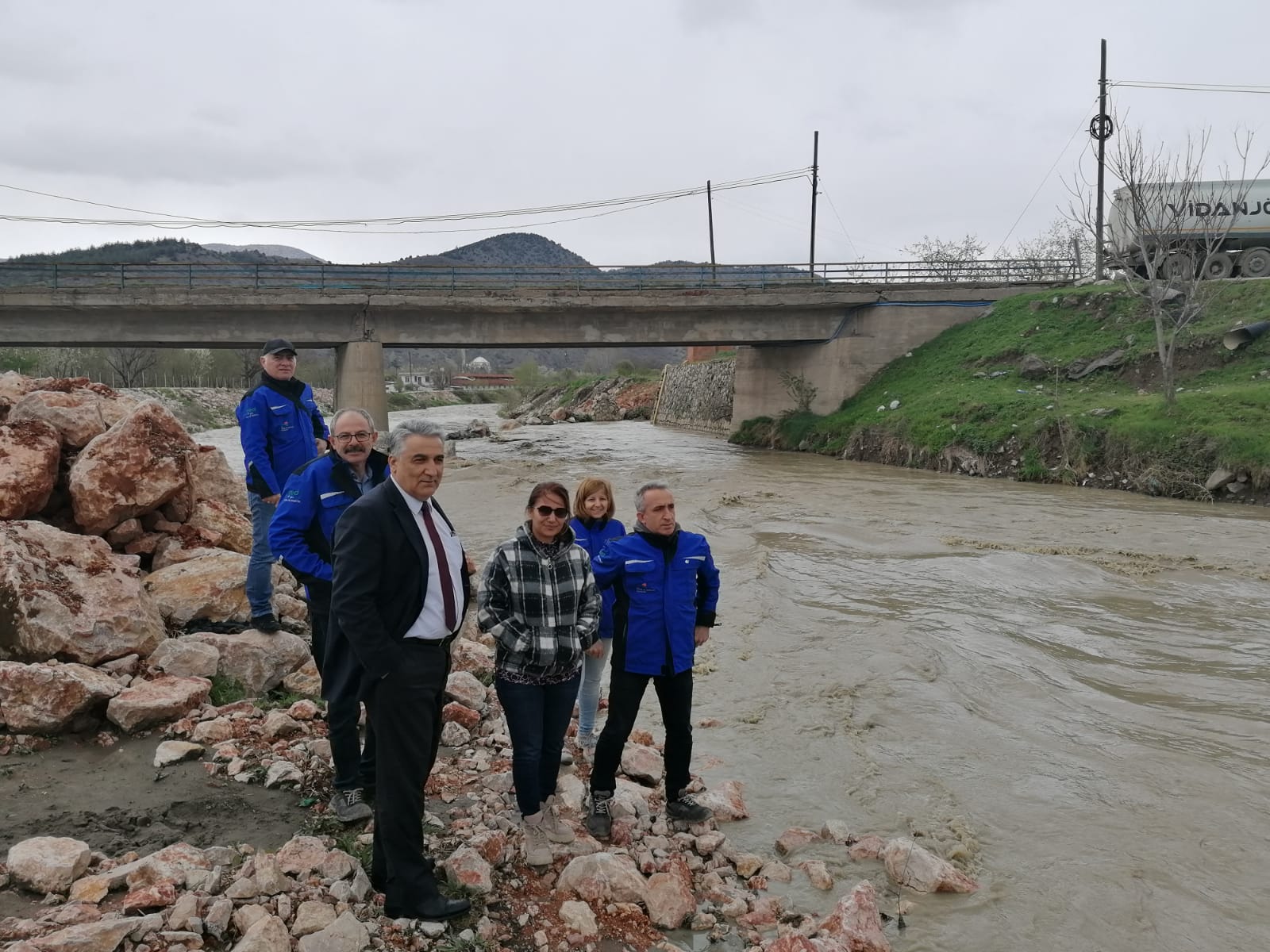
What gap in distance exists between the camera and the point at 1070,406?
19.7m

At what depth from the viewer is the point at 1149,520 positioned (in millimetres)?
13398

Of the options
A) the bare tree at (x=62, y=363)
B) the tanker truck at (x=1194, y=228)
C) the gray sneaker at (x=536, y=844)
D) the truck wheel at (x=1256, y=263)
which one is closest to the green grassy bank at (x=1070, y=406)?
the tanker truck at (x=1194, y=228)

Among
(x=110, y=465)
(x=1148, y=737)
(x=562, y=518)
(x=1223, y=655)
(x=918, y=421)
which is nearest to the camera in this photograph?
(x=562, y=518)

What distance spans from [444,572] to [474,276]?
25.8 m

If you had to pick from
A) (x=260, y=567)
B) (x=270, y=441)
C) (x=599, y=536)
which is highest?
(x=270, y=441)

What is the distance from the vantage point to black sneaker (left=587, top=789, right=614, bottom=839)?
406 cm

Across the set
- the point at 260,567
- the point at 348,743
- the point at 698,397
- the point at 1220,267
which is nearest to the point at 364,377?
the point at 260,567

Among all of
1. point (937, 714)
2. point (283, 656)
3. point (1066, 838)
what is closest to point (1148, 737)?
point (937, 714)

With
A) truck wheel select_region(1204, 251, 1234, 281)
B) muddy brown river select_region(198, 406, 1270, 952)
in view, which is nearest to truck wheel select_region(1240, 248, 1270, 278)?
truck wheel select_region(1204, 251, 1234, 281)

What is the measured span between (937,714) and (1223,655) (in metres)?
3.02

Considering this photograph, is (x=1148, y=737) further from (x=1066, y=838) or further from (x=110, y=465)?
(x=110, y=465)

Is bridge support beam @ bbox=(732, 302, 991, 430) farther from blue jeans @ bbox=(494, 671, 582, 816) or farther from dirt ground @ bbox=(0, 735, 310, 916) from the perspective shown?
dirt ground @ bbox=(0, 735, 310, 916)

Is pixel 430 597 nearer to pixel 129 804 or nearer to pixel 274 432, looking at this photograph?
pixel 129 804

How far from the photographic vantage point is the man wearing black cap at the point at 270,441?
5.50 m
